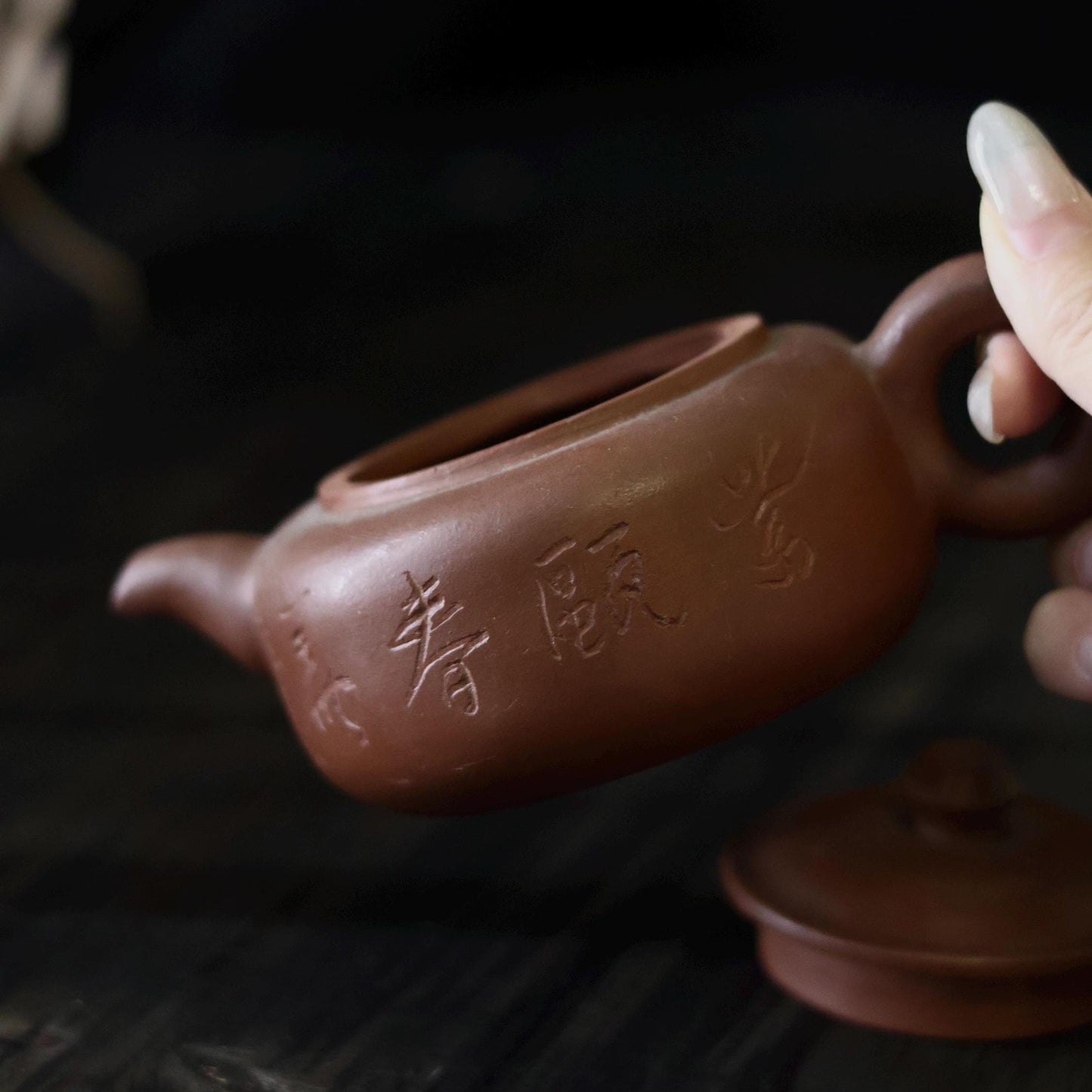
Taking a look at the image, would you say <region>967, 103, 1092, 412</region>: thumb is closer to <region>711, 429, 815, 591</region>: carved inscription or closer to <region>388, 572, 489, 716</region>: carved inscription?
<region>711, 429, 815, 591</region>: carved inscription

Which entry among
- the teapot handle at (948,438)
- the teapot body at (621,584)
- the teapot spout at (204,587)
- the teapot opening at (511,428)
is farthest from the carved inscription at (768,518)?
the teapot spout at (204,587)

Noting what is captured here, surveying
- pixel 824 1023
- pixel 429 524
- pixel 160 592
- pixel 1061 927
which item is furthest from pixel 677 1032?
pixel 160 592

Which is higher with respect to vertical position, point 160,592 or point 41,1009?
point 160,592

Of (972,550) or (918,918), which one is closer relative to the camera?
(918,918)

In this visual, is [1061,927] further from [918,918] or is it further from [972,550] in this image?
[972,550]

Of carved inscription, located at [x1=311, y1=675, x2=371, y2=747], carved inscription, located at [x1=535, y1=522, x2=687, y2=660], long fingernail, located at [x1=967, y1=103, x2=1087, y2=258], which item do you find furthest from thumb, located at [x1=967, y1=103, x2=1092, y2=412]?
carved inscription, located at [x1=311, y1=675, x2=371, y2=747]

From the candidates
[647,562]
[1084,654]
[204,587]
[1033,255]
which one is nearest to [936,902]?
[1084,654]

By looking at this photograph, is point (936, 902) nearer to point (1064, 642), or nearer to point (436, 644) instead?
point (1064, 642)
